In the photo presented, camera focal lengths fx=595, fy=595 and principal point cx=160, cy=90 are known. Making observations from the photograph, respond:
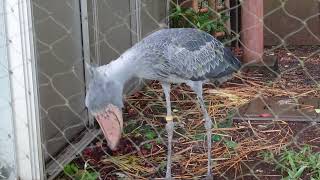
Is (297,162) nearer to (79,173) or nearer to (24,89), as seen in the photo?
(79,173)

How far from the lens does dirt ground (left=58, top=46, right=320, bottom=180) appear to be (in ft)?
7.97

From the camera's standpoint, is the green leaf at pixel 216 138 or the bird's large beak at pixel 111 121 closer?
the bird's large beak at pixel 111 121

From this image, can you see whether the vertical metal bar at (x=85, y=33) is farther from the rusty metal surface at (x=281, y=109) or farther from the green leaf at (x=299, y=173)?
the green leaf at (x=299, y=173)

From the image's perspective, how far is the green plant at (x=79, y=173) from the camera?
2.32 meters

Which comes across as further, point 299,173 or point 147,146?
point 147,146

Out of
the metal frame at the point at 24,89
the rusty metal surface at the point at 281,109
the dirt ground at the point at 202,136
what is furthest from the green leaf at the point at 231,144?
the metal frame at the point at 24,89

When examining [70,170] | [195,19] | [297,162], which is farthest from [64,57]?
[195,19]

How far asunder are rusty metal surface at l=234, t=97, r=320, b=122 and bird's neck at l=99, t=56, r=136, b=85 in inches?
46.2

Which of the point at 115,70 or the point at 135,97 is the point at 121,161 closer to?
the point at 115,70

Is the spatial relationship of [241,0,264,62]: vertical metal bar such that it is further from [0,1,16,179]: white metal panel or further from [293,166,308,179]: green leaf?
[0,1,16,179]: white metal panel

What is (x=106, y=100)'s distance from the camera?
189cm

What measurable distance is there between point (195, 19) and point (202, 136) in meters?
1.41

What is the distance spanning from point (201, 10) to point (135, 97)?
968 millimetres

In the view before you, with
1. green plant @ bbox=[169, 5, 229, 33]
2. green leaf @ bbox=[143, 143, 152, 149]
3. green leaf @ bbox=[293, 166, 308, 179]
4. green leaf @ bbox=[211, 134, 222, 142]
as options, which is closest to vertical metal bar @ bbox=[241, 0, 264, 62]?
green plant @ bbox=[169, 5, 229, 33]
